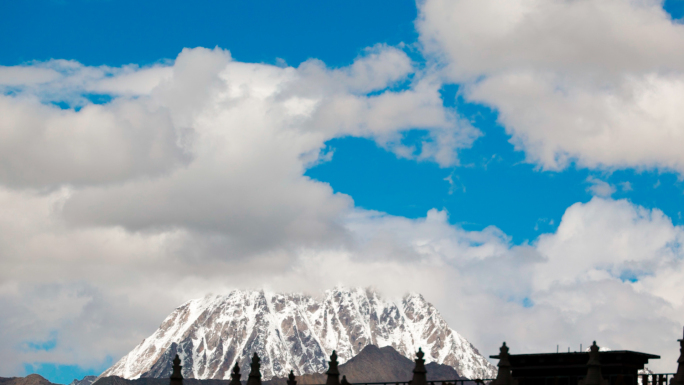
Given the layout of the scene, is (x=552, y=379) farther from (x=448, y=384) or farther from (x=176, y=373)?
(x=176, y=373)

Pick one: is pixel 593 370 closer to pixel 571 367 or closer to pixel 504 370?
pixel 504 370

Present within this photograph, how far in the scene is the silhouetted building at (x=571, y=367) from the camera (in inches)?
2749

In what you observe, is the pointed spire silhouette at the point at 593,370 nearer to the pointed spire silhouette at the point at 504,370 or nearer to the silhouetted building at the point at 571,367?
the pointed spire silhouette at the point at 504,370

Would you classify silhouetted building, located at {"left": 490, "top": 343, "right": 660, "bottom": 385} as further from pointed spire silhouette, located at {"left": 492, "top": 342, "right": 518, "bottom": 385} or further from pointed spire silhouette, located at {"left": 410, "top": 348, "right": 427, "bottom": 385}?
pointed spire silhouette, located at {"left": 410, "top": 348, "right": 427, "bottom": 385}

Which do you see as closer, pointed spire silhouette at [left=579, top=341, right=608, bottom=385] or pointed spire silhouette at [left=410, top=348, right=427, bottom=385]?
pointed spire silhouette at [left=579, top=341, right=608, bottom=385]

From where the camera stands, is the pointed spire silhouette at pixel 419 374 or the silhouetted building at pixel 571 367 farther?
the silhouetted building at pixel 571 367

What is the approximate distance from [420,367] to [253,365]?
12.3 m

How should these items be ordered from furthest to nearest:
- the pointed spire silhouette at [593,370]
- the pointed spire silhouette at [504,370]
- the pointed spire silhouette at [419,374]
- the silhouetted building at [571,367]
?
the silhouetted building at [571,367]
the pointed spire silhouette at [419,374]
the pointed spire silhouette at [504,370]
the pointed spire silhouette at [593,370]

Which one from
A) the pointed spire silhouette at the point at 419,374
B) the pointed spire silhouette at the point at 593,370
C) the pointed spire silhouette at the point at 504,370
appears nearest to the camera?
the pointed spire silhouette at the point at 593,370

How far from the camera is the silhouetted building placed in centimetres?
6981

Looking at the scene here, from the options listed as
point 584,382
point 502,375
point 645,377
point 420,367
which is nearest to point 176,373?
point 420,367

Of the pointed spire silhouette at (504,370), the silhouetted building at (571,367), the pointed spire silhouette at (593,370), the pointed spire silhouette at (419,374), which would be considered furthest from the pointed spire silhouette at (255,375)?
the pointed spire silhouette at (593,370)

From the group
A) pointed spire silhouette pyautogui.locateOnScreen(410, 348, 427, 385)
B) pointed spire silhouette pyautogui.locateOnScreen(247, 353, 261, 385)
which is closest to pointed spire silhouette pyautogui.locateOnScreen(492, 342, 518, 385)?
pointed spire silhouette pyautogui.locateOnScreen(410, 348, 427, 385)

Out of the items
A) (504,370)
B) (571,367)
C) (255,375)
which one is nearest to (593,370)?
(504,370)
